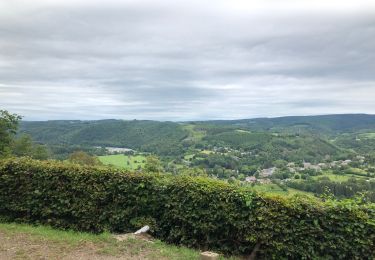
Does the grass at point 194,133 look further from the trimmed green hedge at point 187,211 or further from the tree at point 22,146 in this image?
the trimmed green hedge at point 187,211

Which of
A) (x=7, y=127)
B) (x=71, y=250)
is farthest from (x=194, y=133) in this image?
(x=71, y=250)

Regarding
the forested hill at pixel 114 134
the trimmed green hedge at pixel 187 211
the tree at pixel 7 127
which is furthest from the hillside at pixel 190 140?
the trimmed green hedge at pixel 187 211

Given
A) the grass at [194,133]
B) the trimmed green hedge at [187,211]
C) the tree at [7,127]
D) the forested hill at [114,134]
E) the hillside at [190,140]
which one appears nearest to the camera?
the trimmed green hedge at [187,211]

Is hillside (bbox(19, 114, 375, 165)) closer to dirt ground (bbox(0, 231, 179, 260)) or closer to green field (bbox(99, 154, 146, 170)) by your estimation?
green field (bbox(99, 154, 146, 170))

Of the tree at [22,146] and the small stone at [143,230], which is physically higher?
the small stone at [143,230]

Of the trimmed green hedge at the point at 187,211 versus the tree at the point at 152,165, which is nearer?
the trimmed green hedge at the point at 187,211

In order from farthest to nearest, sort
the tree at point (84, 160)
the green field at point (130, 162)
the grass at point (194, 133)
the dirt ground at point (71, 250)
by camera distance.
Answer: the grass at point (194, 133) → the tree at point (84, 160) → the green field at point (130, 162) → the dirt ground at point (71, 250)

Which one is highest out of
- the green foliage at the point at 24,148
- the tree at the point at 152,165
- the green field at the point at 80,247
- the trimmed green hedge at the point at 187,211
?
the tree at the point at 152,165
